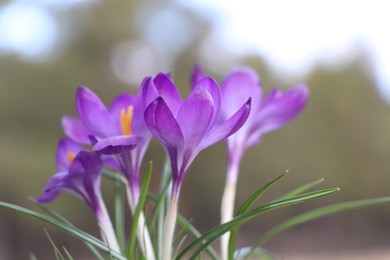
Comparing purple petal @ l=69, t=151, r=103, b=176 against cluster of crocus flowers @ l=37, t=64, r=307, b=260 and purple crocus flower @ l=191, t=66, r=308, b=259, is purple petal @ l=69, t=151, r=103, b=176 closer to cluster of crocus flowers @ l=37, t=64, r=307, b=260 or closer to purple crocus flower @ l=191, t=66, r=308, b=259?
cluster of crocus flowers @ l=37, t=64, r=307, b=260

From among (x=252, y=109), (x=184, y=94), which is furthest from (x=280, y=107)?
(x=184, y=94)

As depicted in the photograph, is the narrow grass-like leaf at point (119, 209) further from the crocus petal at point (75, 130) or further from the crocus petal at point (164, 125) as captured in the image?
the crocus petal at point (164, 125)

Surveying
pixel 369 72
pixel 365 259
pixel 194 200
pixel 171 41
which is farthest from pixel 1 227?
pixel 369 72

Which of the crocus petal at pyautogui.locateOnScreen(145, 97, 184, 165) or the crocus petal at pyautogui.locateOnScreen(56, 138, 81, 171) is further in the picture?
the crocus petal at pyautogui.locateOnScreen(56, 138, 81, 171)

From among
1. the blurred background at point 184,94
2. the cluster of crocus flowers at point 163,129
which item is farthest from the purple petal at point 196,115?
the blurred background at point 184,94

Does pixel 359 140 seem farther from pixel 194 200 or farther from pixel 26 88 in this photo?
pixel 26 88

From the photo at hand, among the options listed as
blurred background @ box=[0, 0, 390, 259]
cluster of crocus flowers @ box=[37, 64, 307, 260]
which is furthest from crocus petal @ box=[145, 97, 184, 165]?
blurred background @ box=[0, 0, 390, 259]
